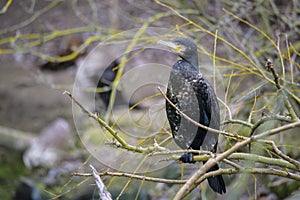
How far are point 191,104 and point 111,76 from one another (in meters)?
3.39

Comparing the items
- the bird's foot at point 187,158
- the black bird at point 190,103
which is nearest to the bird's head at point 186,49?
the black bird at point 190,103

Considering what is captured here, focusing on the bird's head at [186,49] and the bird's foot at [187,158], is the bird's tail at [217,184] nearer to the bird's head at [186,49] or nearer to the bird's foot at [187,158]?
the bird's foot at [187,158]

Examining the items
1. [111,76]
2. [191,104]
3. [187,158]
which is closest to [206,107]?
[191,104]

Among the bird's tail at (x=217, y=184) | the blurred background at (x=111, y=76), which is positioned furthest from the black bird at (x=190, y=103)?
the blurred background at (x=111, y=76)

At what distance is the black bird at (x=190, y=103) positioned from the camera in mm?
1822

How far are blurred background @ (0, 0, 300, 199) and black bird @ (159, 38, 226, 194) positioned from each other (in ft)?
0.48

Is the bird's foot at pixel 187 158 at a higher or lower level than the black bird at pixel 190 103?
lower

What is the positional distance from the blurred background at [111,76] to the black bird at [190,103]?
0.48ft

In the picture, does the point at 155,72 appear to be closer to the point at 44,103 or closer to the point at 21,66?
the point at 44,103

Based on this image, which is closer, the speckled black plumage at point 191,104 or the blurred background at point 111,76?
the speckled black plumage at point 191,104

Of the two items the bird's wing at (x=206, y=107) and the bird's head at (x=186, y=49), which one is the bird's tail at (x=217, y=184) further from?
the bird's head at (x=186, y=49)

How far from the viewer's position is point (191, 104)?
6.06ft

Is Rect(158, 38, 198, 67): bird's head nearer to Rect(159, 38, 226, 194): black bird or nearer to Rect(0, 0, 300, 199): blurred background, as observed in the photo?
Rect(159, 38, 226, 194): black bird

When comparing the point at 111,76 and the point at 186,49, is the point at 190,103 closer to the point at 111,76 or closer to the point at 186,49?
the point at 186,49
